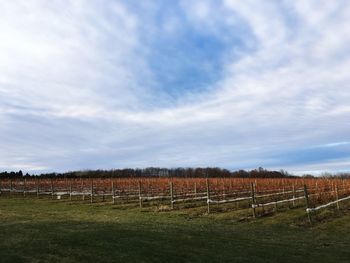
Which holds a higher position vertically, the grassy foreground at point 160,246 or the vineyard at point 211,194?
the vineyard at point 211,194

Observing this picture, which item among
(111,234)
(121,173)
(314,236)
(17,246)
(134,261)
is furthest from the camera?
(121,173)

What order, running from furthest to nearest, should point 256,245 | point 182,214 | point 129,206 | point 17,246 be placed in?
1. point 129,206
2. point 182,214
3. point 256,245
4. point 17,246

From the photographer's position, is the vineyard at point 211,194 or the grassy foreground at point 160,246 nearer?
the grassy foreground at point 160,246

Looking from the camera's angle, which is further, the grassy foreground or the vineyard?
the vineyard

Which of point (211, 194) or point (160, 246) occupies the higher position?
point (211, 194)

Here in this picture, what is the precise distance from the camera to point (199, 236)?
45.5ft

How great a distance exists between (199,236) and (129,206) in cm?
1824

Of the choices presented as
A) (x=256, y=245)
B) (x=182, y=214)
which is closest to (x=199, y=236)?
(x=256, y=245)

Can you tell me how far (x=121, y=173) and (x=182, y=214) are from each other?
97085 mm

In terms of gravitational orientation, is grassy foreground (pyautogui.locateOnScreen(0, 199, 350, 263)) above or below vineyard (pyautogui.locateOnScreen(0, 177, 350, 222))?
below

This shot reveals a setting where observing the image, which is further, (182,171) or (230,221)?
(182,171)

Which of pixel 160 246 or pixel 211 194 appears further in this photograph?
pixel 211 194

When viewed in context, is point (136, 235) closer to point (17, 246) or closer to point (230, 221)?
point (17, 246)

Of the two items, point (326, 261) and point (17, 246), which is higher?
point (17, 246)
